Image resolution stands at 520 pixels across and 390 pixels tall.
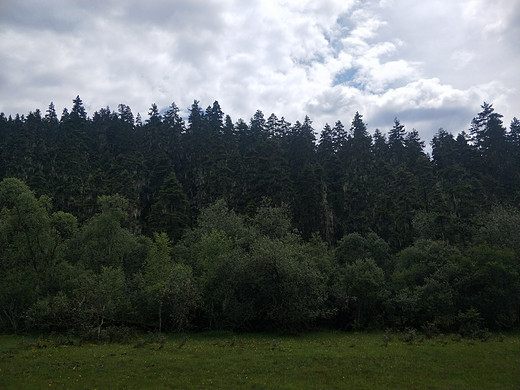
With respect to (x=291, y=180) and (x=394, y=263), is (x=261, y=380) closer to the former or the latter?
(x=394, y=263)

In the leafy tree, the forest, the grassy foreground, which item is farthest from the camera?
the leafy tree

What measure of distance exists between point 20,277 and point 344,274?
1363 inches

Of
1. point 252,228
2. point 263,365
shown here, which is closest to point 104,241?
point 252,228

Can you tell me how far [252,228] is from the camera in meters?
Result: 47.7

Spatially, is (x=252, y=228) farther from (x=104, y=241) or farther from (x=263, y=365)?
(x=263, y=365)

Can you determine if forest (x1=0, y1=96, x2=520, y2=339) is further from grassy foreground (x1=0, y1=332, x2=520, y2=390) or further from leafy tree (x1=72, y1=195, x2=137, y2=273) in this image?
grassy foreground (x1=0, y1=332, x2=520, y2=390)

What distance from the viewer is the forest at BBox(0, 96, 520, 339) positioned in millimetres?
35969

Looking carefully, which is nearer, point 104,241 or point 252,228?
point 104,241

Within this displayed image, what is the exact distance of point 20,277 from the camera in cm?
3591

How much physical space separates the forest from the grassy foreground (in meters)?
7.15

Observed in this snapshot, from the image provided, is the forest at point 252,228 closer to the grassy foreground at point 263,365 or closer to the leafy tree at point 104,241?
the leafy tree at point 104,241

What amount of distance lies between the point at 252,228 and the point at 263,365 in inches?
1088

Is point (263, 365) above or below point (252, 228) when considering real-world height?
below

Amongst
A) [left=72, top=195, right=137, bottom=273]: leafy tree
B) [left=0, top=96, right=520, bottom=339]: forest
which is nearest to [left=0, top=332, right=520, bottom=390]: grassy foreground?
[left=0, top=96, right=520, bottom=339]: forest
